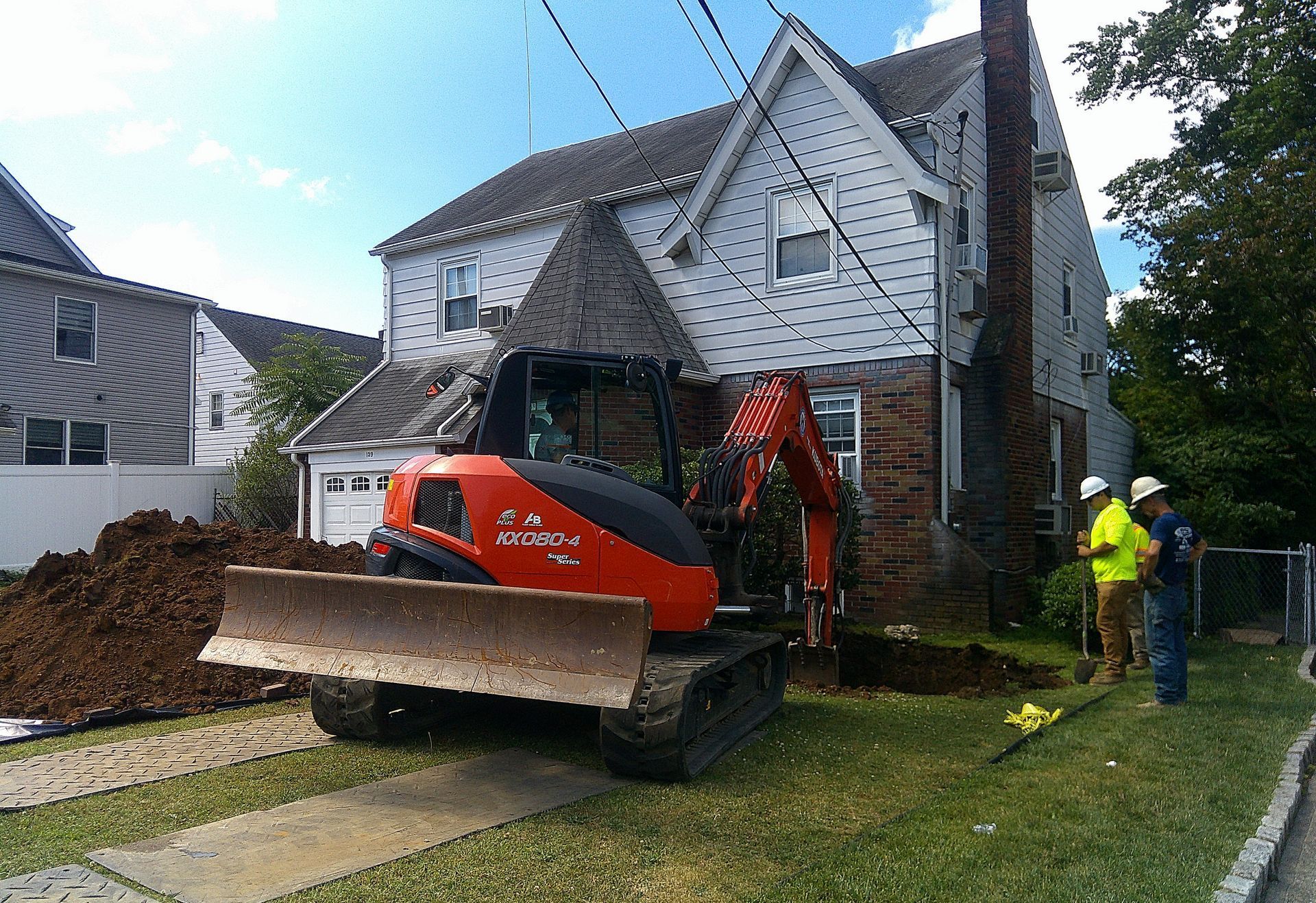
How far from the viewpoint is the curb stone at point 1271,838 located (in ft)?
14.2

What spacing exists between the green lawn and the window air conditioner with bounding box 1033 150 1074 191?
10.3 m

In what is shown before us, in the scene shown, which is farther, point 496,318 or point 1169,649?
point 496,318

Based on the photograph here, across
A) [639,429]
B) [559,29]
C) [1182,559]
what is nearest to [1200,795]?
[1182,559]

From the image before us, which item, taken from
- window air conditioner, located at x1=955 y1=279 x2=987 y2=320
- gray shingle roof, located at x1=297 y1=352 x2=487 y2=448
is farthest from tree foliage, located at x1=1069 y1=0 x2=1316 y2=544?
gray shingle roof, located at x1=297 y1=352 x2=487 y2=448

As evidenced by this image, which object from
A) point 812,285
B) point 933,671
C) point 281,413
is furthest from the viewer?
point 281,413

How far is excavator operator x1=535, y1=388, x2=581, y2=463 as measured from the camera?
673 centimetres

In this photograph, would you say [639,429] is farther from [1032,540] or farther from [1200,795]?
[1032,540]

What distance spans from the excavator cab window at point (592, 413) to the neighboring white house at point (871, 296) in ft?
18.4

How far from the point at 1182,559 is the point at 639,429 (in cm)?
489

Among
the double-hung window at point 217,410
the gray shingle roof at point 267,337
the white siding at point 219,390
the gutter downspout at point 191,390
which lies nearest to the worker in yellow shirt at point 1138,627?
the gutter downspout at point 191,390

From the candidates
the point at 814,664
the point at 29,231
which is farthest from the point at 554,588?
the point at 29,231

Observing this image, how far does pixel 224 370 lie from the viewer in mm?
33250

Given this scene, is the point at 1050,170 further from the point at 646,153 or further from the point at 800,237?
Result: the point at 646,153

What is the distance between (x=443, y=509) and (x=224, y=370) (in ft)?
99.5
